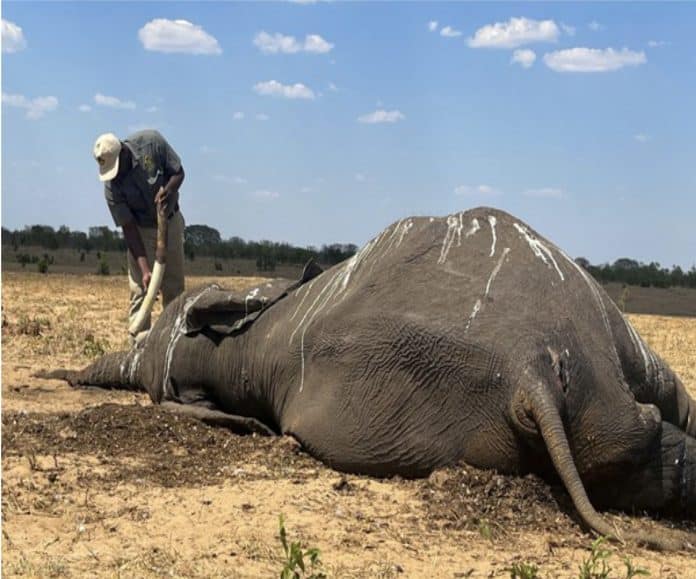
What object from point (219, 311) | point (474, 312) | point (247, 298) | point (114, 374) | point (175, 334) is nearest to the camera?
point (474, 312)

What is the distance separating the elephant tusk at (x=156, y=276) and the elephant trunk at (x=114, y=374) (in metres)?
0.39

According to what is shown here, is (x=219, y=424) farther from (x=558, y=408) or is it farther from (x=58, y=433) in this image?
(x=558, y=408)

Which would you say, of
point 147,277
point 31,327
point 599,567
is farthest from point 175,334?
point 31,327

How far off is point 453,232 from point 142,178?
328 cm

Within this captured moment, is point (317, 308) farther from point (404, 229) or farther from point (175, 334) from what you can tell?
point (175, 334)

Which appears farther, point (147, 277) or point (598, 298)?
point (147, 277)

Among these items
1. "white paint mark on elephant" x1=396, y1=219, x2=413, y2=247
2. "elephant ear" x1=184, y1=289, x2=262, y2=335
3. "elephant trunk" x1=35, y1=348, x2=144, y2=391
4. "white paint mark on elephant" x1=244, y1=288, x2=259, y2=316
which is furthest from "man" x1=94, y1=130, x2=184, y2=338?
"white paint mark on elephant" x1=396, y1=219, x2=413, y2=247

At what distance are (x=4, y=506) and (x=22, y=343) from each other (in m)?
5.21

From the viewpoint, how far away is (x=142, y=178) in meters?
7.76

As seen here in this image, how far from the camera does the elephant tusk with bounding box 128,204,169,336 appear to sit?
297 inches

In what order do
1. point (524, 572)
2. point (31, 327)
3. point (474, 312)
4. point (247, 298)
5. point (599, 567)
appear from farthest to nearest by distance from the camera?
point (31, 327), point (247, 298), point (474, 312), point (599, 567), point (524, 572)

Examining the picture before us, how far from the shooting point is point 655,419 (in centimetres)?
448

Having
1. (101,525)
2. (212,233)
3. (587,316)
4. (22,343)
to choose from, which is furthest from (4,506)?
(212,233)

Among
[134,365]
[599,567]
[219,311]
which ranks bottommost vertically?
[599,567]
